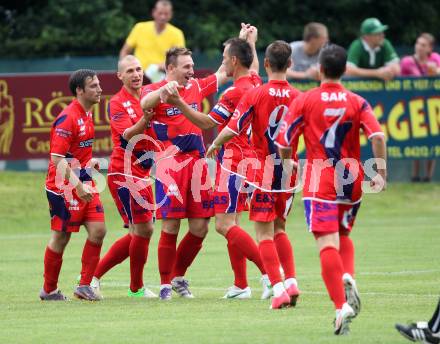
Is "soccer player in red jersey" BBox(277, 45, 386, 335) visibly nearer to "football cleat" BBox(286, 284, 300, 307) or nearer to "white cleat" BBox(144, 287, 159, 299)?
"football cleat" BBox(286, 284, 300, 307)

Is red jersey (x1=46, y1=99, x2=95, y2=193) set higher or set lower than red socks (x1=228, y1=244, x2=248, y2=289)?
higher

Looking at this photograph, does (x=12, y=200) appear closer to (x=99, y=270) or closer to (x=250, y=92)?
(x=99, y=270)

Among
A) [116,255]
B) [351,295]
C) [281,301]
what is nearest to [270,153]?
[281,301]

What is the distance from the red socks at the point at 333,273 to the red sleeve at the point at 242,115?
6.02 ft

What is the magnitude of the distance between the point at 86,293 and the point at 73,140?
1.39 meters

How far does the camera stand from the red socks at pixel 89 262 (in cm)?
1179

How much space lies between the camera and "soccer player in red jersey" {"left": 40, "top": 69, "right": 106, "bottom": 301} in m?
11.5

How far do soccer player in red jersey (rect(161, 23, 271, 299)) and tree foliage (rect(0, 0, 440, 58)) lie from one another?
14.9m

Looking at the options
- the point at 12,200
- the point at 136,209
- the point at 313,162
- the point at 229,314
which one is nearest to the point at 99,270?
the point at 136,209

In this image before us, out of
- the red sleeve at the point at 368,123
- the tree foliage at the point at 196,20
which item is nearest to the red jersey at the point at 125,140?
the red sleeve at the point at 368,123

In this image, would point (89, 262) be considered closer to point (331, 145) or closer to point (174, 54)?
point (174, 54)

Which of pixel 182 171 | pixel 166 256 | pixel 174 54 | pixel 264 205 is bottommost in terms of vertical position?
pixel 166 256

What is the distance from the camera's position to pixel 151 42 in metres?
20.2

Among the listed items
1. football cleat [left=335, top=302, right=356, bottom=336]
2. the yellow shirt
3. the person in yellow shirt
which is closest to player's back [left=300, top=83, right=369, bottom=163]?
football cleat [left=335, top=302, right=356, bottom=336]
